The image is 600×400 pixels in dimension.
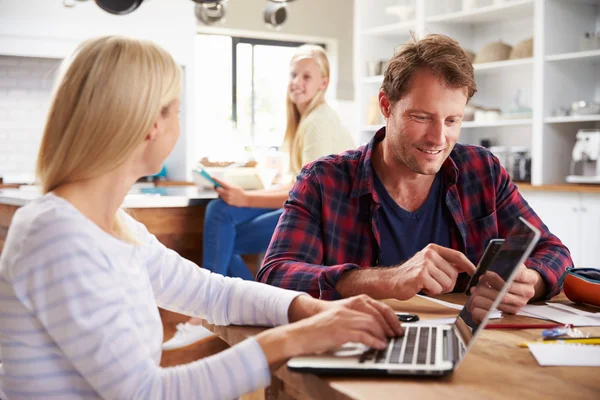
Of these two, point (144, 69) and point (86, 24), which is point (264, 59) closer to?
point (86, 24)

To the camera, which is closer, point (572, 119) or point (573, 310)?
point (573, 310)

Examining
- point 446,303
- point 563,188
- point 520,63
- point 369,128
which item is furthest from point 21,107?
point 446,303

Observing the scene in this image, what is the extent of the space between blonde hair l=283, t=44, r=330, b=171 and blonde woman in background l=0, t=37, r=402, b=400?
2.43 metres

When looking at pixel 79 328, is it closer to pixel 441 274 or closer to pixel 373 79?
pixel 441 274

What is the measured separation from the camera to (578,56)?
4645 mm

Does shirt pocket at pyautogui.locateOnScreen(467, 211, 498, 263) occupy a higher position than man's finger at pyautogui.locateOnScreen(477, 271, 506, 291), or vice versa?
man's finger at pyautogui.locateOnScreen(477, 271, 506, 291)

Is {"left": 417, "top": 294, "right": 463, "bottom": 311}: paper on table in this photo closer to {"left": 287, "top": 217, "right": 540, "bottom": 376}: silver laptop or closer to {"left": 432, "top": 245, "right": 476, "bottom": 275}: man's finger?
{"left": 432, "top": 245, "right": 476, "bottom": 275}: man's finger

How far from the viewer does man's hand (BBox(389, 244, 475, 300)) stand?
4.53 ft

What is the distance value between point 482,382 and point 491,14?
195 inches

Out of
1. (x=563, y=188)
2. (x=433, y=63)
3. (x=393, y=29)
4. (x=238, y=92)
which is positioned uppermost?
(x=393, y=29)

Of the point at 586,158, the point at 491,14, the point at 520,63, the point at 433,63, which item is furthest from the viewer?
the point at 491,14

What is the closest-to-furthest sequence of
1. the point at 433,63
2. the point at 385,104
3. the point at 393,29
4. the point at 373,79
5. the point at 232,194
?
the point at 433,63
the point at 385,104
the point at 232,194
the point at 393,29
the point at 373,79

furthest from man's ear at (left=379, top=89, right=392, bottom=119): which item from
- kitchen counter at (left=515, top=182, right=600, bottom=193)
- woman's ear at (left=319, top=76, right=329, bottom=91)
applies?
kitchen counter at (left=515, top=182, right=600, bottom=193)

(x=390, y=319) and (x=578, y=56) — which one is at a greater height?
(x=578, y=56)
